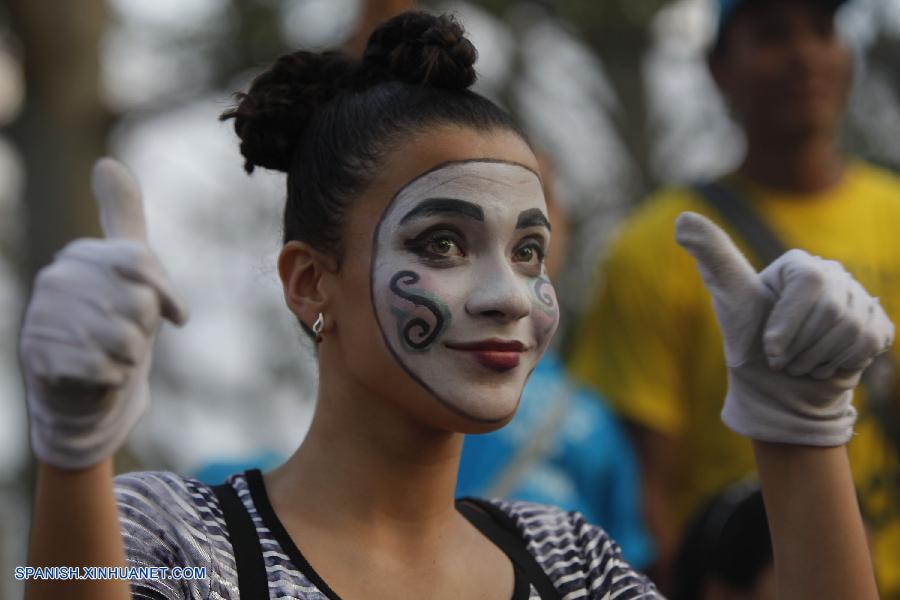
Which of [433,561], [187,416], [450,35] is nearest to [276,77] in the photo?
[450,35]

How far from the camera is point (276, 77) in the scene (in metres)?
2.84

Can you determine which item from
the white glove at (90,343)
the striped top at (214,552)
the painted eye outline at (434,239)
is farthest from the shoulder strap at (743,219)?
the white glove at (90,343)

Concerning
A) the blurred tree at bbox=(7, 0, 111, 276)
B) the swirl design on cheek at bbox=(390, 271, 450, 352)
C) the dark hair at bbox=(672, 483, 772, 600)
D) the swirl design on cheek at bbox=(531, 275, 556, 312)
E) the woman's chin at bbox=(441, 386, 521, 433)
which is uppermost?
the blurred tree at bbox=(7, 0, 111, 276)

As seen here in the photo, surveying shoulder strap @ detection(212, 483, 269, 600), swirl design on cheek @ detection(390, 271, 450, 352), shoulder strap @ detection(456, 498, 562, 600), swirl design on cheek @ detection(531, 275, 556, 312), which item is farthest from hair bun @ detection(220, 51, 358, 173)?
shoulder strap @ detection(456, 498, 562, 600)

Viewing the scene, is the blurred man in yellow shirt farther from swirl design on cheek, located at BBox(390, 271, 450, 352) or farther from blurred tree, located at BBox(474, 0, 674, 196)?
blurred tree, located at BBox(474, 0, 674, 196)

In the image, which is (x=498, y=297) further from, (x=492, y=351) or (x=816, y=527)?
(x=816, y=527)

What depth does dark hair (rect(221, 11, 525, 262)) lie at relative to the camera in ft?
8.72

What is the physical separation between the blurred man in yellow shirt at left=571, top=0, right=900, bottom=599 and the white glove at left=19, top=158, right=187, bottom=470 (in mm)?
2440

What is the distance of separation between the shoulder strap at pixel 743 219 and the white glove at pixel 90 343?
102 inches

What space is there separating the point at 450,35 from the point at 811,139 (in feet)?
6.95

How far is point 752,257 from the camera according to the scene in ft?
13.8

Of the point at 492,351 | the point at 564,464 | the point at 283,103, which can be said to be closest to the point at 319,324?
the point at 492,351

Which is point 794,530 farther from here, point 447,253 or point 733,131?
point 733,131

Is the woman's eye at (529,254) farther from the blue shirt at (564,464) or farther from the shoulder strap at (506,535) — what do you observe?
the blue shirt at (564,464)
